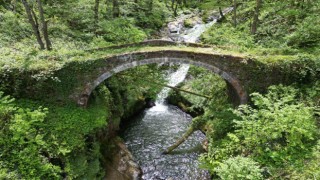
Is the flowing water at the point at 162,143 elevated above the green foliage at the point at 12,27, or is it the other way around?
the green foliage at the point at 12,27

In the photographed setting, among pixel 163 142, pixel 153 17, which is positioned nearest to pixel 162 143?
pixel 163 142

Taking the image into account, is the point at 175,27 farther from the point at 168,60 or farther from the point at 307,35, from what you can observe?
the point at 168,60

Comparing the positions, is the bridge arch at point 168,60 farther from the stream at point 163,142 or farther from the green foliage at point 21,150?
the stream at point 163,142

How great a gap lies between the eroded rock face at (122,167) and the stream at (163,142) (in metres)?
0.47

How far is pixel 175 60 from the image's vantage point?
1224 cm

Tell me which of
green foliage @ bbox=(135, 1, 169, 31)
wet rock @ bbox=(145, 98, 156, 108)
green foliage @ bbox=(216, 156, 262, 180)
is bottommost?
wet rock @ bbox=(145, 98, 156, 108)

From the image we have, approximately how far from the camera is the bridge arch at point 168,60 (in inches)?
472

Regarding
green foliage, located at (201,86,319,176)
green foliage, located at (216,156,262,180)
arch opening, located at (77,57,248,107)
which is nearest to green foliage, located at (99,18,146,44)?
arch opening, located at (77,57,248,107)

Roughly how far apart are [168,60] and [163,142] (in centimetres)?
488

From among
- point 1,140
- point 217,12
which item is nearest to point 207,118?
point 1,140

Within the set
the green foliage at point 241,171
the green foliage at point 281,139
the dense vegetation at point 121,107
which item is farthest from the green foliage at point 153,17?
the green foliage at point 241,171

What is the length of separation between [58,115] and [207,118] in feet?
23.2

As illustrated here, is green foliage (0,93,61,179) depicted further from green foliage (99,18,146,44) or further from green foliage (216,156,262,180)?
green foliage (99,18,146,44)

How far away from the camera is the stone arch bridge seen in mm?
11969
